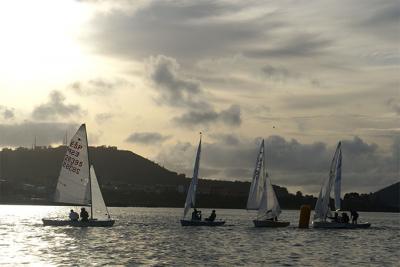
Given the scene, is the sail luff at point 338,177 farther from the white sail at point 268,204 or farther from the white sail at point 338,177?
the white sail at point 268,204

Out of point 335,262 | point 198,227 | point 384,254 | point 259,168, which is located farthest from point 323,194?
point 335,262

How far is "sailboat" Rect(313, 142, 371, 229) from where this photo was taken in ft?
334

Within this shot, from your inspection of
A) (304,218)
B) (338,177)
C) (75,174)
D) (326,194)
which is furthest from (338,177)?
(75,174)

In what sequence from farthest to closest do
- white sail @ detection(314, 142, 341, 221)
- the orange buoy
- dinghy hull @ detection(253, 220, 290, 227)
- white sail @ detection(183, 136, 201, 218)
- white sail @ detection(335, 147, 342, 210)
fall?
the orange buoy, white sail @ detection(335, 147, 342, 210), white sail @ detection(314, 142, 341, 221), dinghy hull @ detection(253, 220, 290, 227), white sail @ detection(183, 136, 201, 218)

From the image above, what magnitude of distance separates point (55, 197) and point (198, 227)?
25806 millimetres

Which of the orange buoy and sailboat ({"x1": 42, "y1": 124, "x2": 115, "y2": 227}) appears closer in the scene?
sailboat ({"x1": 42, "y1": 124, "x2": 115, "y2": 227})

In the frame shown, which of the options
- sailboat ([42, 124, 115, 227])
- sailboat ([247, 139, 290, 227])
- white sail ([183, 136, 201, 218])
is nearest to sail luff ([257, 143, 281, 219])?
sailboat ([247, 139, 290, 227])

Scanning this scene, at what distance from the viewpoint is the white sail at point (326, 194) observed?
102 metres

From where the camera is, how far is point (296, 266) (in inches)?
2190

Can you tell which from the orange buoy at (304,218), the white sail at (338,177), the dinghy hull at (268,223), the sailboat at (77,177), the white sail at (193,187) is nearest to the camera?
the sailboat at (77,177)

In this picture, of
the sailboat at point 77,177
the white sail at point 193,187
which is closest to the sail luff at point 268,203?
the white sail at point 193,187

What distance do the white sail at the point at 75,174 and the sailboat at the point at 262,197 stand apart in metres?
22.7

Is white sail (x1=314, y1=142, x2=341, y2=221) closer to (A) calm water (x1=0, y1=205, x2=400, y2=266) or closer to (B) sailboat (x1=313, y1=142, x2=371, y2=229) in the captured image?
(B) sailboat (x1=313, y1=142, x2=371, y2=229)

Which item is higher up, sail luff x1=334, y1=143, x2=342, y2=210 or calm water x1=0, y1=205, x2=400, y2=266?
sail luff x1=334, y1=143, x2=342, y2=210
